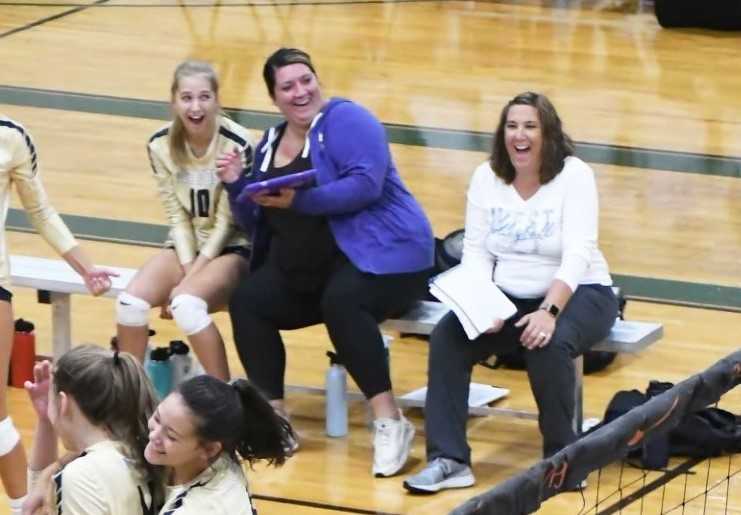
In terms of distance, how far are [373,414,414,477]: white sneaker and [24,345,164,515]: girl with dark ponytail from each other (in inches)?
75.9

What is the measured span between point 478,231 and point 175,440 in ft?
7.83

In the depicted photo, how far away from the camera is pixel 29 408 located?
6.42 metres

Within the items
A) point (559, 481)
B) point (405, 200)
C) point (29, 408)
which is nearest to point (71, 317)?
point (29, 408)

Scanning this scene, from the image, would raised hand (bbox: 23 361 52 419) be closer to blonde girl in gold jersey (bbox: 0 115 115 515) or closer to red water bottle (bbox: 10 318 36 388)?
blonde girl in gold jersey (bbox: 0 115 115 515)

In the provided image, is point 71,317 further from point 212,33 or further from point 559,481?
point 212,33

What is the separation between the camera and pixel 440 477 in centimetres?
572

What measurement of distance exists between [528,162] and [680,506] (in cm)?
122

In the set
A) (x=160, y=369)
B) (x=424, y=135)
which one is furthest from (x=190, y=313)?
Answer: (x=424, y=135)

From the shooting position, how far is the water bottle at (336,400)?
20.4 feet

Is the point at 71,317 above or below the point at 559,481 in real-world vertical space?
below

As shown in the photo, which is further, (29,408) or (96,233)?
(96,233)

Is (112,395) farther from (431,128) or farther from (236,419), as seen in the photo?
(431,128)

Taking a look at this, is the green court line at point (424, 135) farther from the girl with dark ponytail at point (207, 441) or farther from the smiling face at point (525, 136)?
the girl with dark ponytail at point (207, 441)

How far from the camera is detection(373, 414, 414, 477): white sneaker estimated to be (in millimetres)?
5875
